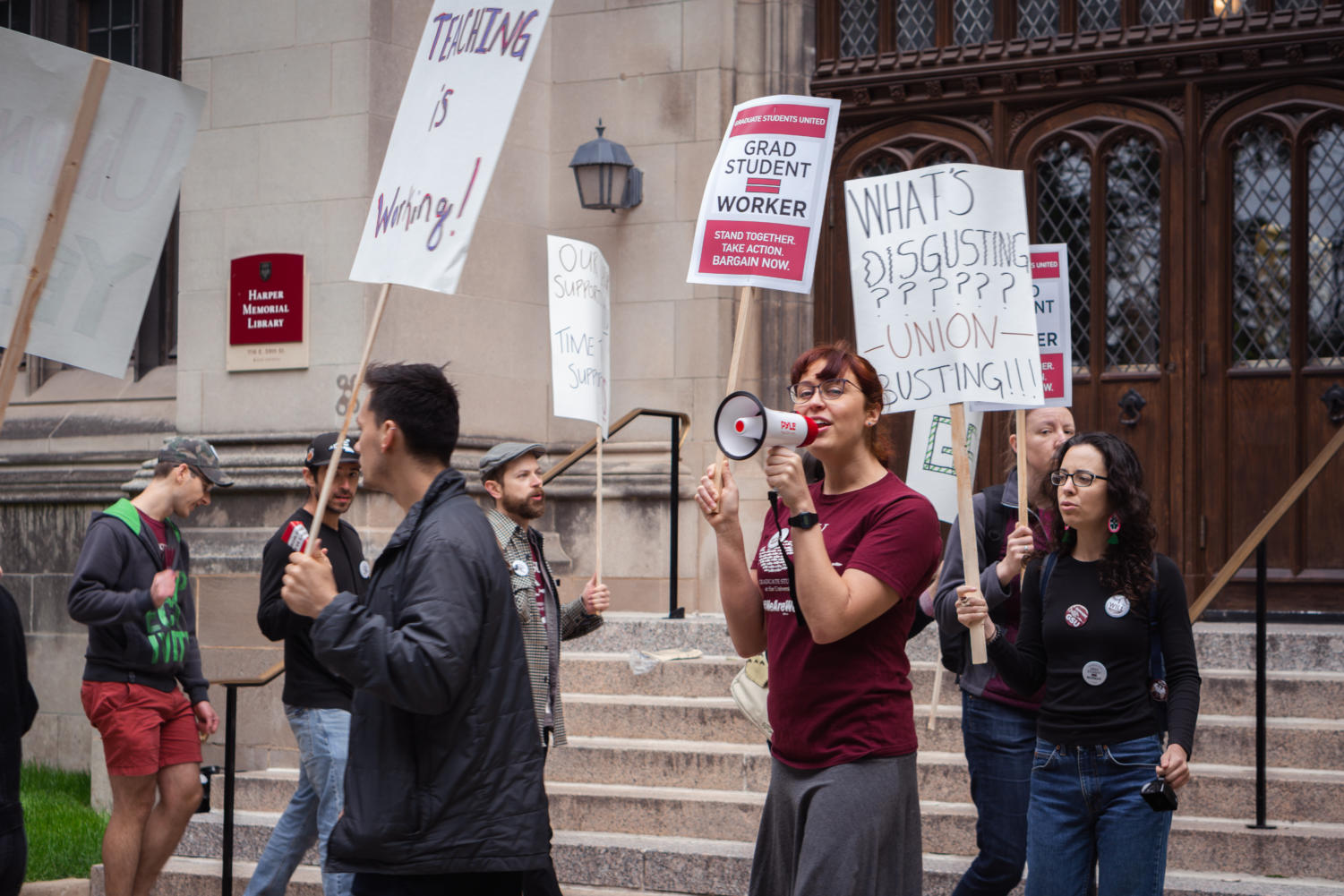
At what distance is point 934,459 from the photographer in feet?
26.4

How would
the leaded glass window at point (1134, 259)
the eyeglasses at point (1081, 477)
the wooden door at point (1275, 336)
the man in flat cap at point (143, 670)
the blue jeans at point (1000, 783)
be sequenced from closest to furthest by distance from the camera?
the eyeglasses at point (1081, 477) → the blue jeans at point (1000, 783) → the man in flat cap at point (143, 670) → the wooden door at point (1275, 336) → the leaded glass window at point (1134, 259)

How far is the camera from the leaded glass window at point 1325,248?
9.34 meters

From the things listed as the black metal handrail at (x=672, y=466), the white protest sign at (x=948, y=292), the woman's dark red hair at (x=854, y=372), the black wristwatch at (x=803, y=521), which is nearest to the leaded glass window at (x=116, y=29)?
the black metal handrail at (x=672, y=466)

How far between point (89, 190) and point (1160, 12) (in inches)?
284

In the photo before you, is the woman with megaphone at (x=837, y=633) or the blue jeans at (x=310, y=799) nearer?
the woman with megaphone at (x=837, y=633)

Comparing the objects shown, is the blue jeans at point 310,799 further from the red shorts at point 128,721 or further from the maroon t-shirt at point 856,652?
the maroon t-shirt at point 856,652

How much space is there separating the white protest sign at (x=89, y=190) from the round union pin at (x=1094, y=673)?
2780 millimetres

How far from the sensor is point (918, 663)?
325 inches

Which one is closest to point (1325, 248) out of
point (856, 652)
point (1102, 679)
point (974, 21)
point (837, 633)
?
point (974, 21)

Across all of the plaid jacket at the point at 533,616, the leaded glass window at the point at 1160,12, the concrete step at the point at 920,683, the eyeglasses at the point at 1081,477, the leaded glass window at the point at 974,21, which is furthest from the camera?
the leaded glass window at the point at 974,21

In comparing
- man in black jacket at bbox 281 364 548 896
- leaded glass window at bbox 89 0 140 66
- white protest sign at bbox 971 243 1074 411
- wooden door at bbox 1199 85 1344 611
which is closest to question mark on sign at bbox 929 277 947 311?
white protest sign at bbox 971 243 1074 411

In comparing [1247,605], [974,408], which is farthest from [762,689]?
[1247,605]

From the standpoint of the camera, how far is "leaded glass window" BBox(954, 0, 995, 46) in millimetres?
10211

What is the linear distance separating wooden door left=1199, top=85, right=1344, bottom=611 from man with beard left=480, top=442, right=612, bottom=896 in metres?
5.00
